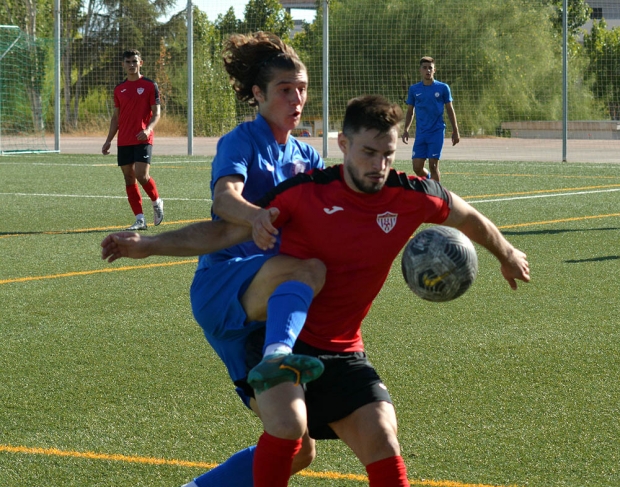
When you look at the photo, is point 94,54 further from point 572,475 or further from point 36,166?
point 572,475

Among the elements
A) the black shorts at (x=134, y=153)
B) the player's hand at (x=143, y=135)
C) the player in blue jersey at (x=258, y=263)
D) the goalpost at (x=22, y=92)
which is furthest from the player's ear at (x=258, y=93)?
the goalpost at (x=22, y=92)

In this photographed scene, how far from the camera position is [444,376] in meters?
5.64

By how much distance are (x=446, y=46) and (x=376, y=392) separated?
87.8 ft

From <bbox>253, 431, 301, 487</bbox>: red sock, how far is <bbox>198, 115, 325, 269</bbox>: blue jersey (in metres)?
0.76

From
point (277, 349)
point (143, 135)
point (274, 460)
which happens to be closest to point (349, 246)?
point (277, 349)

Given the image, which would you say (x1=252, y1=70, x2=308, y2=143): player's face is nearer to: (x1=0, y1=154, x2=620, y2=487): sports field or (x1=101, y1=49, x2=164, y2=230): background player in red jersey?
(x1=0, y1=154, x2=620, y2=487): sports field

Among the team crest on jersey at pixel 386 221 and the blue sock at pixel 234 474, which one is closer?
the team crest on jersey at pixel 386 221

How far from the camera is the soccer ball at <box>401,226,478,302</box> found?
368cm

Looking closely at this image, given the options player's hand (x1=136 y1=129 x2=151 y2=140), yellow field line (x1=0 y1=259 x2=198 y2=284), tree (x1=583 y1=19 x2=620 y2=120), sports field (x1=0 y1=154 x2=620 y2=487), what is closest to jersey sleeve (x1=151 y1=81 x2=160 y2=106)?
player's hand (x1=136 y1=129 x2=151 y2=140)

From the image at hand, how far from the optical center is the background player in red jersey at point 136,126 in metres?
12.6

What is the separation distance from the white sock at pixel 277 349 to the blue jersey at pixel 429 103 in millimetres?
13475

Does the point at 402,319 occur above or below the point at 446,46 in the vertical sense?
below

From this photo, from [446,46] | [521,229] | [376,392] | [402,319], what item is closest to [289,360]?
[376,392]

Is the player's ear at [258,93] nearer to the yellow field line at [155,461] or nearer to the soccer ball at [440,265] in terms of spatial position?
the soccer ball at [440,265]
